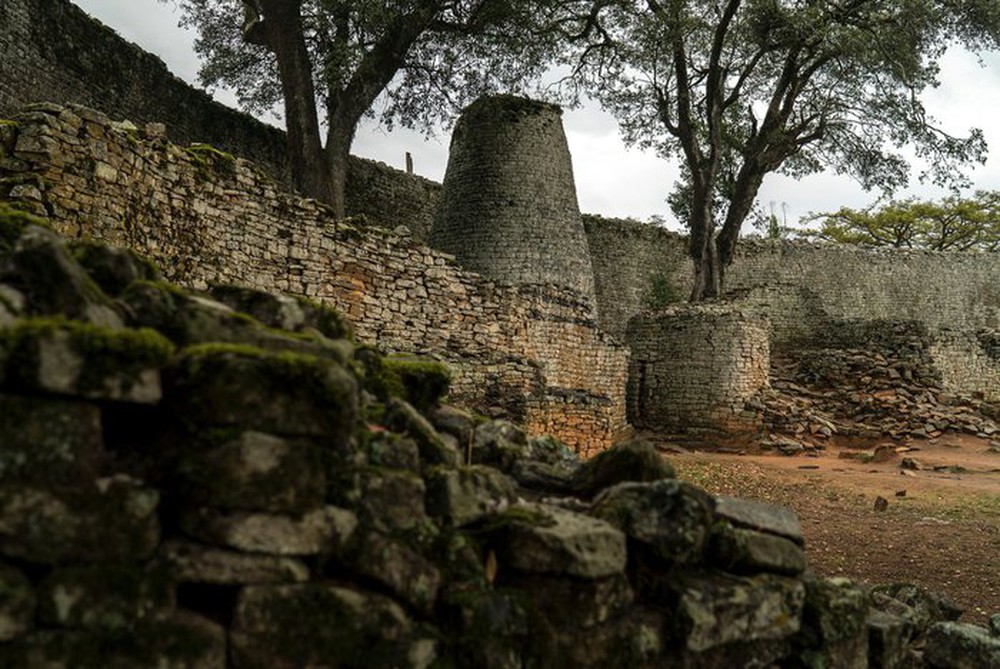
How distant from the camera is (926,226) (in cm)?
3947

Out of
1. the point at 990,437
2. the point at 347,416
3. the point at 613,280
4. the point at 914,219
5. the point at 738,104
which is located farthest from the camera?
the point at 914,219

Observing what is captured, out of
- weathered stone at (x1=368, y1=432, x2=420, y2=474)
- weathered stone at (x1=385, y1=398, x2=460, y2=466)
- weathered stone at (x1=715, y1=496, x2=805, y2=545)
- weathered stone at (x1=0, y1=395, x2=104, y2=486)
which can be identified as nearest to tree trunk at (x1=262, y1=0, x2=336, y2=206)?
weathered stone at (x1=385, y1=398, x2=460, y2=466)

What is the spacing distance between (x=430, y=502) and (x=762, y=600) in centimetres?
136

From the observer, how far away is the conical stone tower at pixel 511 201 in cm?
1648

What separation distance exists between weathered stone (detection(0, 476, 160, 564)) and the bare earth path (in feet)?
18.5

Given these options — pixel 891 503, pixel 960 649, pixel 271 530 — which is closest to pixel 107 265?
pixel 271 530

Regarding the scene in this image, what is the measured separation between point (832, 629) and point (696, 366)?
1486 centimetres

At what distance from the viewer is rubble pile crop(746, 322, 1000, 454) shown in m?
16.6

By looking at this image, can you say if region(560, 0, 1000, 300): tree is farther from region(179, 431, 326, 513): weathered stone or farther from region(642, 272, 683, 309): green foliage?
region(179, 431, 326, 513): weathered stone

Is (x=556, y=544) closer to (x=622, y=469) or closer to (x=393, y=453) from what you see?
(x=393, y=453)

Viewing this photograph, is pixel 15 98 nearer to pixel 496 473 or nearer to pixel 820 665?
pixel 496 473

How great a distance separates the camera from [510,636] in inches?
88.3

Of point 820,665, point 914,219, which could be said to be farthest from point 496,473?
point 914,219

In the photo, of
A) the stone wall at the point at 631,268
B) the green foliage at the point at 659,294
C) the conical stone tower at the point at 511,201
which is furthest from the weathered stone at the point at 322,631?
the green foliage at the point at 659,294
